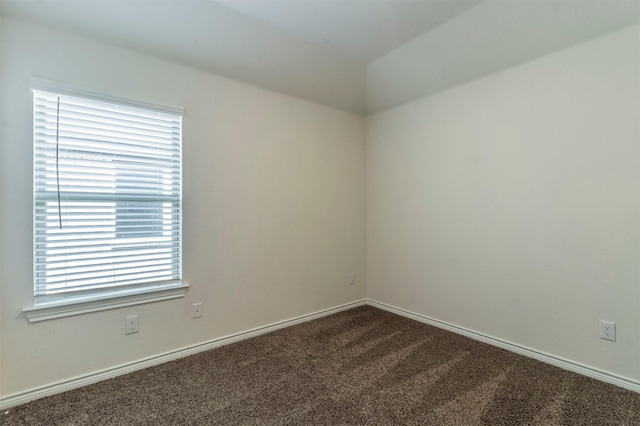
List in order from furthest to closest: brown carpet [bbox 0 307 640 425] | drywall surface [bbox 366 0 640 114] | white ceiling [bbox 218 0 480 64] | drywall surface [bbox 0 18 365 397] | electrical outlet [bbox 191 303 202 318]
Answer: electrical outlet [bbox 191 303 202 318], white ceiling [bbox 218 0 480 64], drywall surface [bbox 366 0 640 114], drywall surface [bbox 0 18 365 397], brown carpet [bbox 0 307 640 425]

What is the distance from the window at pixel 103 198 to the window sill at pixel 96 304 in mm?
28

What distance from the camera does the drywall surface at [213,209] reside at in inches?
70.3

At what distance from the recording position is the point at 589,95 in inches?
80.0

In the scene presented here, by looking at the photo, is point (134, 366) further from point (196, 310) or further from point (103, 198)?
point (103, 198)

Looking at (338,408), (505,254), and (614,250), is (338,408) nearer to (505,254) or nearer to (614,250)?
(505,254)

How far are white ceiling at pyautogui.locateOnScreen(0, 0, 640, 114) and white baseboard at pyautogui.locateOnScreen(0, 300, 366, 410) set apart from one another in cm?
223

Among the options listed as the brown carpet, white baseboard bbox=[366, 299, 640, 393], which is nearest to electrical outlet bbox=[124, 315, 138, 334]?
the brown carpet

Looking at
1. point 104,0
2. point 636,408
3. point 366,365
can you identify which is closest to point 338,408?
point 366,365

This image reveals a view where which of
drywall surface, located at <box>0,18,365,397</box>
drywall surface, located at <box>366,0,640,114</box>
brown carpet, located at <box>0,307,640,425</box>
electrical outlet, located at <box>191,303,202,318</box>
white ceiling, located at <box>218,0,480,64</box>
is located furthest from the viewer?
electrical outlet, located at <box>191,303,202,318</box>

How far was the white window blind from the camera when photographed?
187cm

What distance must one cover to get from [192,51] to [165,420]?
243 centimetres

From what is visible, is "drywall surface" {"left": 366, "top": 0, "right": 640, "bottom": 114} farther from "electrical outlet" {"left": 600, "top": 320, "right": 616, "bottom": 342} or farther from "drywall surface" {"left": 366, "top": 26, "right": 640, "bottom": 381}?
"electrical outlet" {"left": 600, "top": 320, "right": 616, "bottom": 342}

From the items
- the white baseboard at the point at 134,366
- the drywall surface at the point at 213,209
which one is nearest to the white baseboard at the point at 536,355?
the drywall surface at the point at 213,209

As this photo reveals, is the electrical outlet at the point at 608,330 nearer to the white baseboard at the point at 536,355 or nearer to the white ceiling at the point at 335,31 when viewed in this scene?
the white baseboard at the point at 536,355
